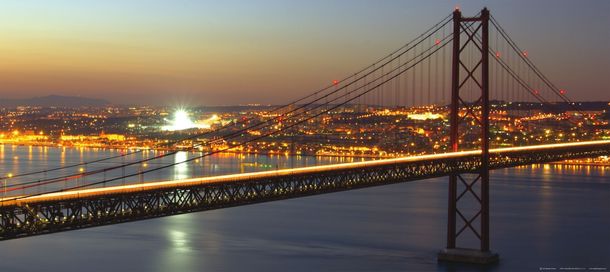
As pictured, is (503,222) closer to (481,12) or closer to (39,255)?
(481,12)

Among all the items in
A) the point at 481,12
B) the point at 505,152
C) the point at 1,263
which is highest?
the point at 481,12

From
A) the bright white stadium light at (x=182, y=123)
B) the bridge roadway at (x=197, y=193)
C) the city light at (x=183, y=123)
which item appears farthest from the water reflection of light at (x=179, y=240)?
the bright white stadium light at (x=182, y=123)

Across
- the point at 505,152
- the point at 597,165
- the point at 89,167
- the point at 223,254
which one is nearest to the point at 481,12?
the point at 505,152

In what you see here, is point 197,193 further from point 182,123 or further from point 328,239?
point 182,123

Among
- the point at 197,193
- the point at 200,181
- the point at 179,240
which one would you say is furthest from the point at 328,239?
the point at 200,181

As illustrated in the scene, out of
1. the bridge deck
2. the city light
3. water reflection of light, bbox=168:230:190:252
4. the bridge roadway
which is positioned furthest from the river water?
the city light

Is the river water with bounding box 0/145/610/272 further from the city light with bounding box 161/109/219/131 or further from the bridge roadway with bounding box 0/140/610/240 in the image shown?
the city light with bounding box 161/109/219/131
